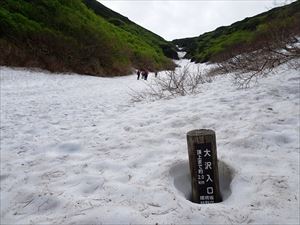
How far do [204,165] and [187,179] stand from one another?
66 cm

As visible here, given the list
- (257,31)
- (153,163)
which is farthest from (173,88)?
(257,31)

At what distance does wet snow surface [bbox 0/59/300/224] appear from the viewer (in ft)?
9.46

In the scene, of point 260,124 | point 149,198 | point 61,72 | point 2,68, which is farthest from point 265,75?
point 61,72

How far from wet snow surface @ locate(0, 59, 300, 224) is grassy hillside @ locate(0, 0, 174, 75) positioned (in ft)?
46.3

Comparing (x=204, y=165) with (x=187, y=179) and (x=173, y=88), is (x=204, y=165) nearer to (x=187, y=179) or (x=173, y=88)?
(x=187, y=179)

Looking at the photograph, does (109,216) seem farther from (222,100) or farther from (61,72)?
(61,72)

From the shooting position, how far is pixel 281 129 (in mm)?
4434

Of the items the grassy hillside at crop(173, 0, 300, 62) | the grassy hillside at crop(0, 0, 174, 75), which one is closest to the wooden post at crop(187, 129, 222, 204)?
the grassy hillside at crop(173, 0, 300, 62)

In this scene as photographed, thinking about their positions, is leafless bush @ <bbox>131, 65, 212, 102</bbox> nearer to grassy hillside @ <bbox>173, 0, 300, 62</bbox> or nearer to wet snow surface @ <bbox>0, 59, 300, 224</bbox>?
wet snow surface @ <bbox>0, 59, 300, 224</bbox>

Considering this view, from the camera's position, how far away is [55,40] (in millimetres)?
23359

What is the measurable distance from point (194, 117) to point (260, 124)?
128 centimetres

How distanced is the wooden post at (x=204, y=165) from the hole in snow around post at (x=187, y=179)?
0.22 m

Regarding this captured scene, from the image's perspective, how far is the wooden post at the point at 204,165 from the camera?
299 centimetres

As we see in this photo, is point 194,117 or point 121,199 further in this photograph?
point 194,117
